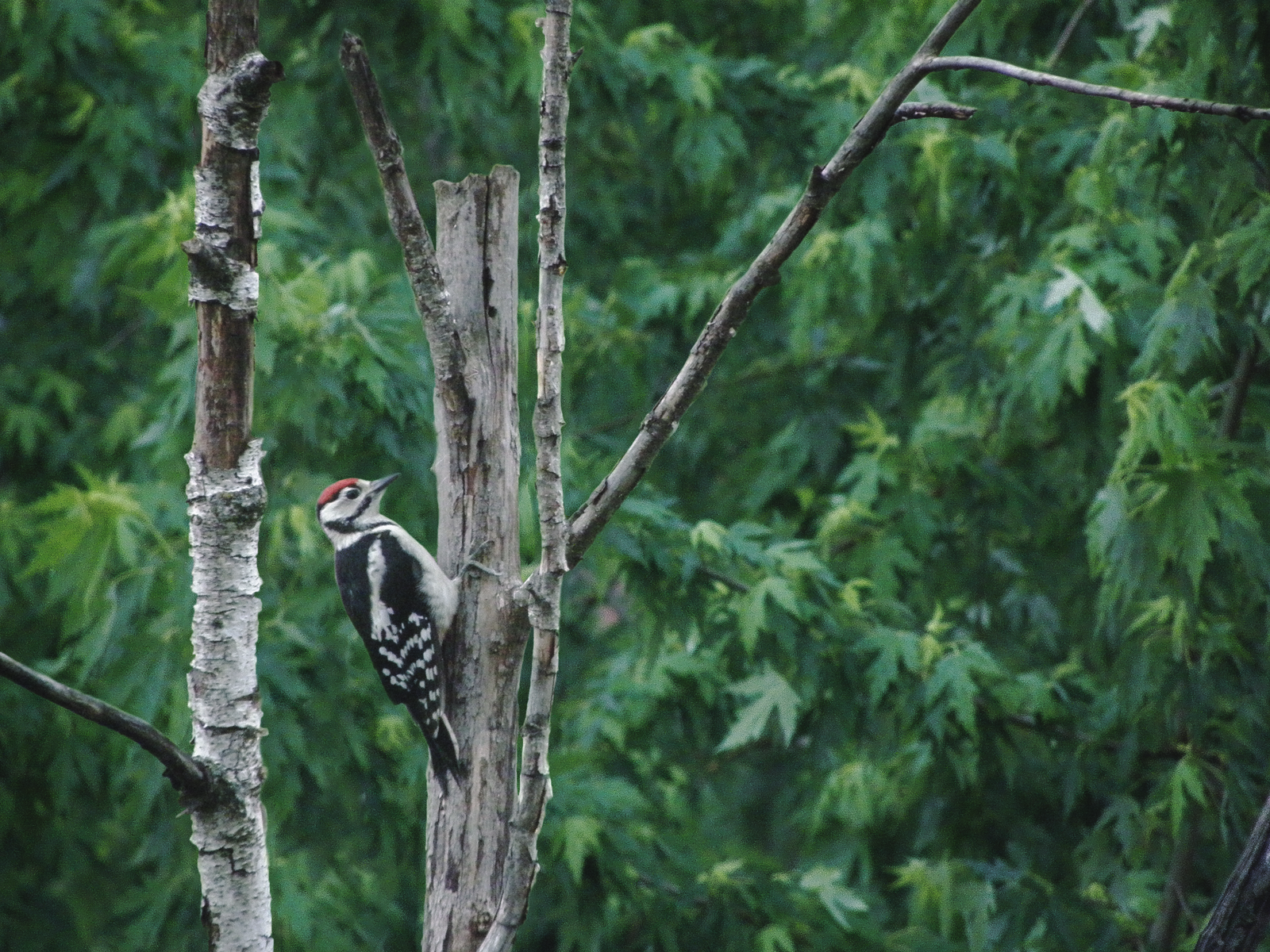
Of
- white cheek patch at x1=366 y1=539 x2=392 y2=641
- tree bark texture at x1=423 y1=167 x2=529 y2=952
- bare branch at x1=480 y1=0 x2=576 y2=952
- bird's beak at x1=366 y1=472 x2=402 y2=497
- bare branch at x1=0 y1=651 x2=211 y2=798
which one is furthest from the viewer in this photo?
bird's beak at x1=366 y1=472 x2=402 y2=497

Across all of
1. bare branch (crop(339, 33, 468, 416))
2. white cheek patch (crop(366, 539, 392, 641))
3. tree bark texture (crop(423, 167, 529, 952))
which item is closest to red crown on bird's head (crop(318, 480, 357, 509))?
white cheek patch (crop(366, 539, 392, 641))

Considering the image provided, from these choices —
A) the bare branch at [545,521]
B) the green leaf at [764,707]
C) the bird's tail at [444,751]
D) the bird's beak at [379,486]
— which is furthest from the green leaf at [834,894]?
the bare branch at [545,521]

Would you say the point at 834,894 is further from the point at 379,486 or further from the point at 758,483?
the point at 379,486

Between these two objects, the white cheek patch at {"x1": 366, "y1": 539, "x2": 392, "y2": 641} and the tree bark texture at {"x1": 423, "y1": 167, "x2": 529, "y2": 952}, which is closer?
the tree bark texture at {"x1": 423, "y1": 167, "x2": 529, "y2": 952}

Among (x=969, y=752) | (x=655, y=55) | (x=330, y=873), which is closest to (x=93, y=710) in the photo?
(x=330, y=873)

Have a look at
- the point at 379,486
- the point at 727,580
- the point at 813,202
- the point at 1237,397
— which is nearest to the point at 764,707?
the point at 727,580

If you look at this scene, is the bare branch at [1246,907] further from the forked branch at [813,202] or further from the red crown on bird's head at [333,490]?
the red crown on bird's head at [333,490]

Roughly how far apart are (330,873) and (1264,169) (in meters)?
3.98

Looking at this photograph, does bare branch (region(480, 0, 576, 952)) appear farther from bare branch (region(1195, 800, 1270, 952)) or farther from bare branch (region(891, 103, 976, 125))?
bare branch (region(1195, 800, 1270, 952))

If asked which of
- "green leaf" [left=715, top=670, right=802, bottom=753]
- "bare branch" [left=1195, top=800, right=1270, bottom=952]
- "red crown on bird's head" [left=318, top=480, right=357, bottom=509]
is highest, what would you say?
"red crown on bird's head" [left=318, top=480, right=357, bottom=509]

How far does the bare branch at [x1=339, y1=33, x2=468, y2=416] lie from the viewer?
7.13 feet

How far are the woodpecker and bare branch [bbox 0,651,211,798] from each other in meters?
0.59

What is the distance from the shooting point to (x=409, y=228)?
7.92ft

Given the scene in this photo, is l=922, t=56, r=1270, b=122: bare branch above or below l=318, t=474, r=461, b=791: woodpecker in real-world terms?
above
